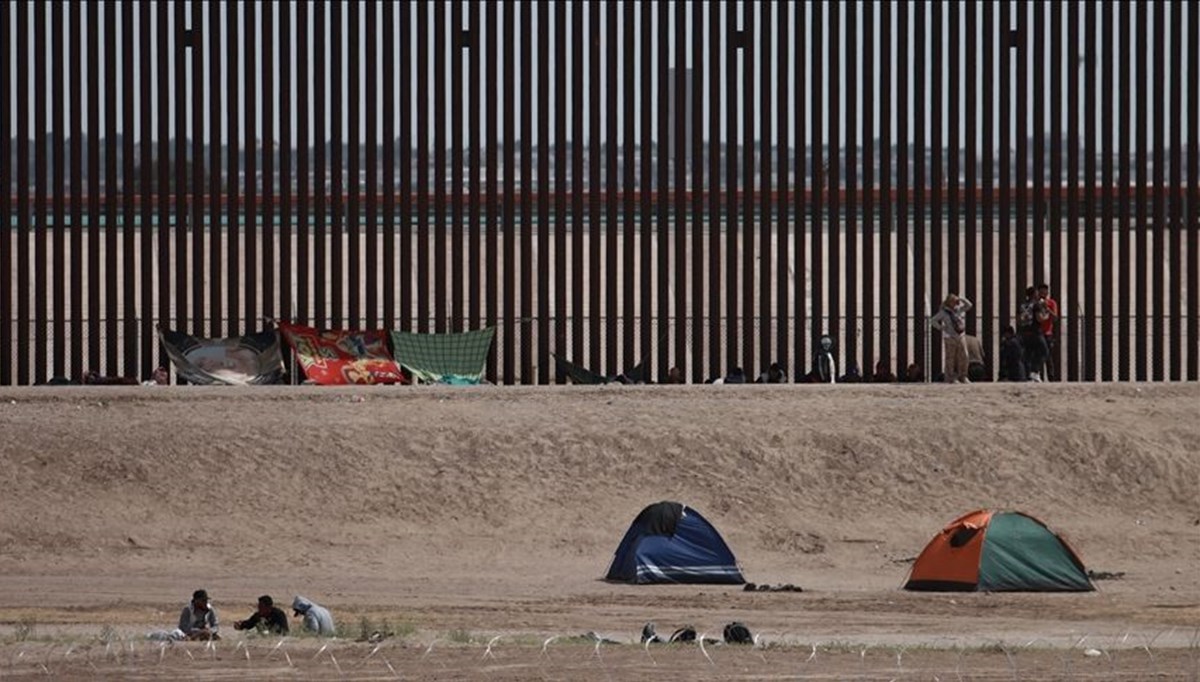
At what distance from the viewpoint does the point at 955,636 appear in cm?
1886

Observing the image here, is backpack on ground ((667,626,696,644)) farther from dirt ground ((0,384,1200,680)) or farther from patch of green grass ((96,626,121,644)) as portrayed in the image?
patch of green grass ((96,626,121,644))

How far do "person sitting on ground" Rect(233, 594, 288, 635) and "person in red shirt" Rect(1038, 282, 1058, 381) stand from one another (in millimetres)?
13658

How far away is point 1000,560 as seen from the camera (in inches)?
869

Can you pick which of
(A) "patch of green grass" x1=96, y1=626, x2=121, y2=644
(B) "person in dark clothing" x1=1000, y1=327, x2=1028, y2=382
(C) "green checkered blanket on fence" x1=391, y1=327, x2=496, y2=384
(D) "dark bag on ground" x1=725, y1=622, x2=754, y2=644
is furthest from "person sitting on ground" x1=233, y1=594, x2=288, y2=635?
(B) "person in dark clothing" x1=1000, y1=327, x2=1028, y2=382

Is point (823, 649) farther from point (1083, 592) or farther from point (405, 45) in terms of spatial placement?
point (405, 45)

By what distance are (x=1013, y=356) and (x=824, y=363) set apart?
2292mm

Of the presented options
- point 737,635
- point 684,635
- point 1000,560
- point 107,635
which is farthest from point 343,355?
point 737,635

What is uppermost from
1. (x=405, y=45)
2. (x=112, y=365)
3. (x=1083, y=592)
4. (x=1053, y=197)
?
(x=405, y=45)

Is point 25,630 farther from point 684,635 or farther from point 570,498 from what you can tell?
point 570,498

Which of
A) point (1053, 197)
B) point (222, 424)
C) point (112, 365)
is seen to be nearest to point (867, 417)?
point (1053, 197)

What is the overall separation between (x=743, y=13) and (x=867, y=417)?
18.7 feet

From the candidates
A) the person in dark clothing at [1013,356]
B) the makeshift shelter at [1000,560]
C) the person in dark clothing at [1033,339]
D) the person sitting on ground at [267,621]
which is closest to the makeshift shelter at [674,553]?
the makeshift shelter at [1000,560]

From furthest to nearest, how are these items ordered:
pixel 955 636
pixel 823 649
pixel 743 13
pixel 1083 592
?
pixel 743 13 → pixel 1083 592 → pixel 955 636 → pixel 823 649

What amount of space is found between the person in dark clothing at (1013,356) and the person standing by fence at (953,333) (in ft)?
2.11
